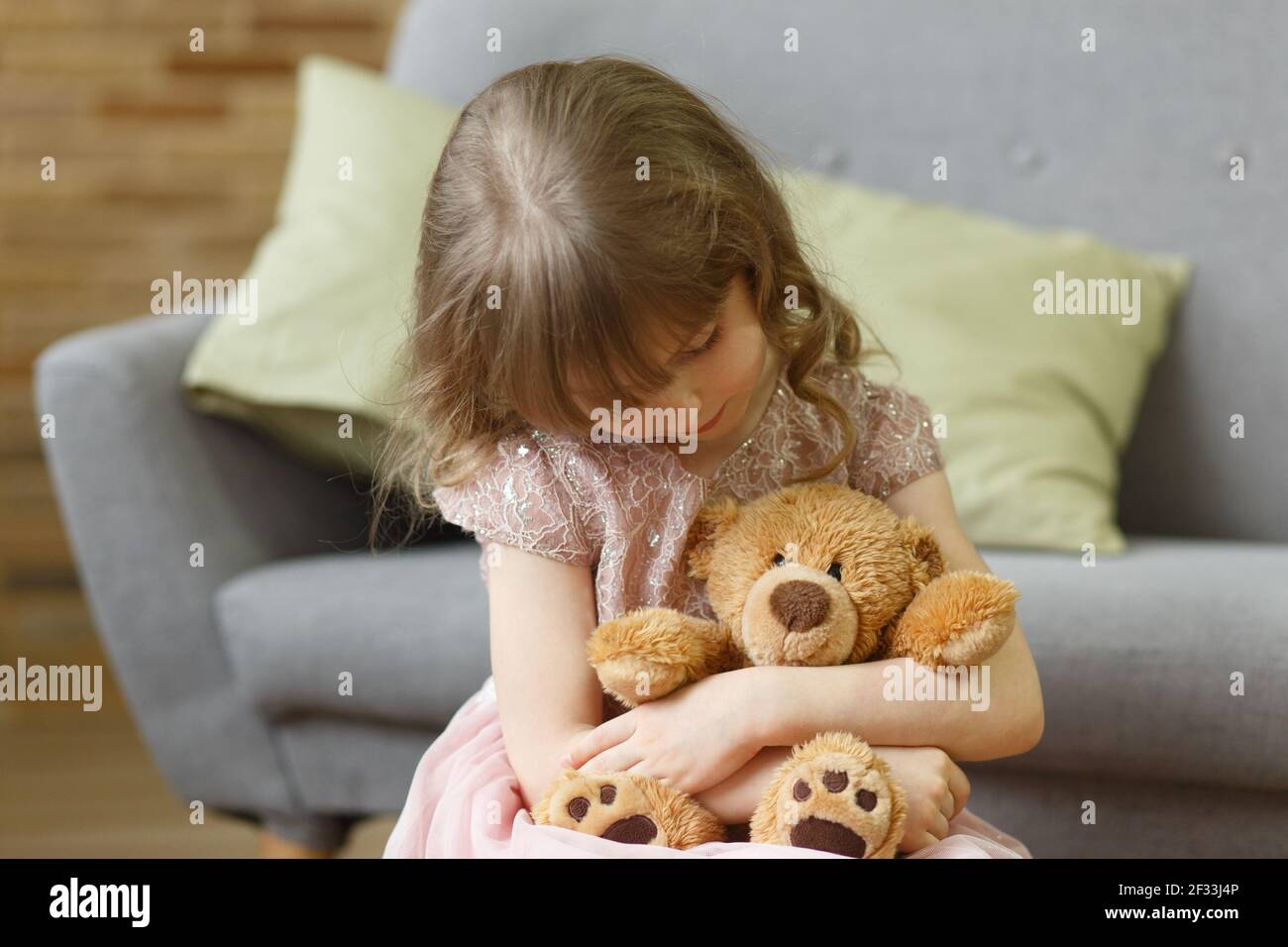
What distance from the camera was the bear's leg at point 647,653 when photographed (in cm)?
76

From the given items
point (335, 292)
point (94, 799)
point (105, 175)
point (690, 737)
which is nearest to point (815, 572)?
point (690, 737)

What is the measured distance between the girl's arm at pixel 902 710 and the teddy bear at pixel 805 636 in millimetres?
13

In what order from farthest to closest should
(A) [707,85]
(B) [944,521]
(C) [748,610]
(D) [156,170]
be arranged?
(D) [156,170] < (A) [707,85] < (B) [944,521] < (C) [748,610]

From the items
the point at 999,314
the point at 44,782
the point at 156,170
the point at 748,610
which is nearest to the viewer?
the point at 748,610

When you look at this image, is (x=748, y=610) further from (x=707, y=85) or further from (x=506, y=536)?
(x=707, y=85)

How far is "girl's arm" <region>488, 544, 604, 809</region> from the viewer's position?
2.69 feet

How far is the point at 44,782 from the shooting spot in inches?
75.5

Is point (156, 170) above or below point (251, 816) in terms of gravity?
above

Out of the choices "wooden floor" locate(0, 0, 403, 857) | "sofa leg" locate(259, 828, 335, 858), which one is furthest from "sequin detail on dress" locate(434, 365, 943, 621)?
"wooden floor" locate(0, 0, 403, 857)

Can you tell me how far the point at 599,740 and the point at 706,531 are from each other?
147 mm

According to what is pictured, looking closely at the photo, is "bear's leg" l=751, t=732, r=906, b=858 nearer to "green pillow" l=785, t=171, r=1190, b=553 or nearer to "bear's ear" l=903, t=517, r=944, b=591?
"bear's ear" l=903, t=517, r=944, b=591

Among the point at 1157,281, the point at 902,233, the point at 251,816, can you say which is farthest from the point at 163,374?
the point at 1157,281

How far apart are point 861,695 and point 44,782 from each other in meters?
1.57

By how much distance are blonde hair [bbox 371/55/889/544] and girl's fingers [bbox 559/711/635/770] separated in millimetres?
184
